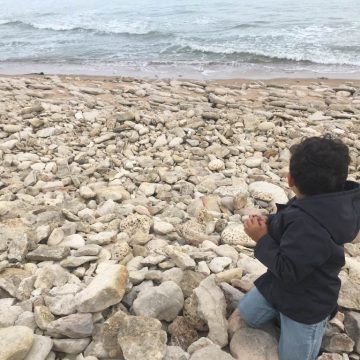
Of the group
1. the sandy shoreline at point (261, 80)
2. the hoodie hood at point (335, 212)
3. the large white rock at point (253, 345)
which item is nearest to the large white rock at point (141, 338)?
the large white rock at point (253, 345)

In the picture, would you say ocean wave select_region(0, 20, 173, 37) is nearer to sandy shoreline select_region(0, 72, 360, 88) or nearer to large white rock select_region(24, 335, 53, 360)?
sandy shoreline select_region(0, 72, 360, 88)

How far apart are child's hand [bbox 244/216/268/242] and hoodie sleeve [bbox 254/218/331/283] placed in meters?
0.20

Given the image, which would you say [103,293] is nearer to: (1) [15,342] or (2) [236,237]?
(1) [15,342]

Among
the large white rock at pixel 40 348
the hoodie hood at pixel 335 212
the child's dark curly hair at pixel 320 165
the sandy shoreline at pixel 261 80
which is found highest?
the child's dark curly hair at pixel 320 165

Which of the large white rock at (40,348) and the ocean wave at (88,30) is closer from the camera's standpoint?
the large white rock at (40,348)

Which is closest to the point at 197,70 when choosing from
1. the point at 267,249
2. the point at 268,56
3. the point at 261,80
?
the point at 261,80

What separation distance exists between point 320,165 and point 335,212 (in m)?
0.25

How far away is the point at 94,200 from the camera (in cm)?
480

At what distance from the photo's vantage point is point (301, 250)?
2.23 metres

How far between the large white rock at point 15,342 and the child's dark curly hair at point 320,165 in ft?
5.60

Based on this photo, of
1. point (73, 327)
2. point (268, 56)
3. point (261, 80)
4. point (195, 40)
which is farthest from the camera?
point (195, 40)

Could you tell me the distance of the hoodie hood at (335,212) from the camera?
2.25m

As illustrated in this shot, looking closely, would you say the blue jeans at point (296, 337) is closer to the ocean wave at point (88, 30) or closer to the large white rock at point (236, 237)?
the large white rock at point (236, 237)

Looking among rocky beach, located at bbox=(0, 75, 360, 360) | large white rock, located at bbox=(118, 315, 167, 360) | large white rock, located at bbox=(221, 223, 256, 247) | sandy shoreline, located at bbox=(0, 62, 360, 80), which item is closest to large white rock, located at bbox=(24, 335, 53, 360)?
rocky beach, located at bbox=(0, 75, 360, 360)
